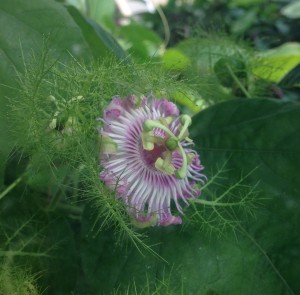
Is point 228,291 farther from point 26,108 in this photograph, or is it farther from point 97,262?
point 26,108

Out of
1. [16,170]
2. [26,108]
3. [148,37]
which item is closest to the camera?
[26,108]

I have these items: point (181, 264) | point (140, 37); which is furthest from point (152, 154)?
point (140, 37)

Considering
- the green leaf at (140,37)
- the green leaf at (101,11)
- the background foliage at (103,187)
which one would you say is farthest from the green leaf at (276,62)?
the green leaf at (101,11)

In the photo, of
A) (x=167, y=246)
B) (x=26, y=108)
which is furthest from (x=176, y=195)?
(x=26, y=108)

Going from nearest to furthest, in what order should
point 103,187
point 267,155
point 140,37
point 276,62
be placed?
1. point 103,187
2. point 267,155
3. point 276,62
4. point 140,37

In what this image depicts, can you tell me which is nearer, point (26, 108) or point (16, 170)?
point (26, 108)

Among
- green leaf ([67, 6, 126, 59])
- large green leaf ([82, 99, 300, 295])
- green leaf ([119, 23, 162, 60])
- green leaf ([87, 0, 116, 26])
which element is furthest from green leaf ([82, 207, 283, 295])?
green leaf ([87, 0, 116, 26])

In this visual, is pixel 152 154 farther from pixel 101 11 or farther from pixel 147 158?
pixel 101 11
